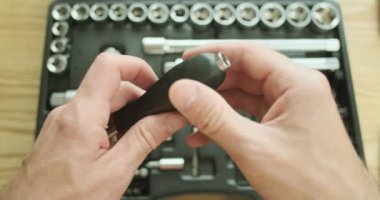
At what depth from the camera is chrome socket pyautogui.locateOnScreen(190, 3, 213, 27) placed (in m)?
0.60

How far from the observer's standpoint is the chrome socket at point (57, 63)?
58 cm

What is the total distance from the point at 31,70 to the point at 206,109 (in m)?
0.33

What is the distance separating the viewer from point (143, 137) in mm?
406

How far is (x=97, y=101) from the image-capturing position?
16.1 inches

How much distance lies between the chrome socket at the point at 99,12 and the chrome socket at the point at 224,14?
149mm

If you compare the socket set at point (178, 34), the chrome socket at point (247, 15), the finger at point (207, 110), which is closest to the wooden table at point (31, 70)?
the socket set at point (178, 34)

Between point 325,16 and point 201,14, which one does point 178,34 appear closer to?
point 201,14

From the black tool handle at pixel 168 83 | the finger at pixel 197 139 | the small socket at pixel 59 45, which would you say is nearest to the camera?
the black tool handle at pixel 168 83

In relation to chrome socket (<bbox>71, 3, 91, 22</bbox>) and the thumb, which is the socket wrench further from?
the thumb

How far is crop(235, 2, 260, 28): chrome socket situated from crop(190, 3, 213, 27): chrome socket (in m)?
0.04

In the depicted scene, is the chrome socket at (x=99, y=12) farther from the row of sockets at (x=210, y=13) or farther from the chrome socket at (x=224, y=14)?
the chrome socket at (x=224, y=14)

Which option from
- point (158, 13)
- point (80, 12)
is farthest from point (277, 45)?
point (80, 12)

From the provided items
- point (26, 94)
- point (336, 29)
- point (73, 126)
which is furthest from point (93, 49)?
point (336, 29)

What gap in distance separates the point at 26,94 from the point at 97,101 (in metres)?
0.23
